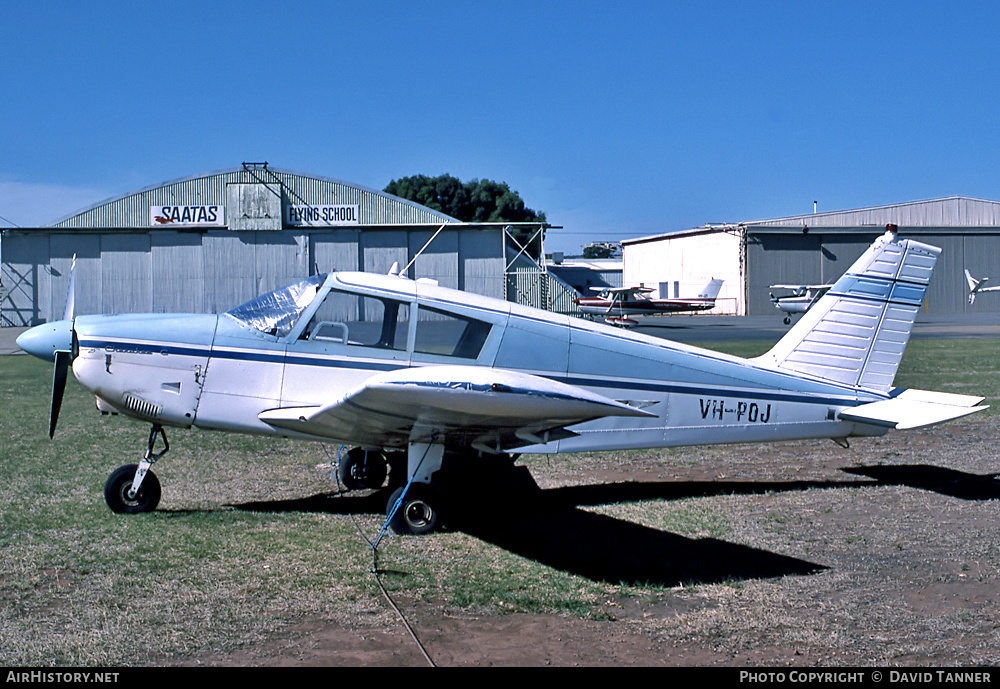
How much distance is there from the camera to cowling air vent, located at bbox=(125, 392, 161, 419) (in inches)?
258

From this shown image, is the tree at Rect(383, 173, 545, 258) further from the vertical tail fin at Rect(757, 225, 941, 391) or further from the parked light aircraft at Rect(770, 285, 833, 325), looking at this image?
the vertical tail fin at Rect(757, 225, 941, 391)

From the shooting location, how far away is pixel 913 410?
24.4 ft

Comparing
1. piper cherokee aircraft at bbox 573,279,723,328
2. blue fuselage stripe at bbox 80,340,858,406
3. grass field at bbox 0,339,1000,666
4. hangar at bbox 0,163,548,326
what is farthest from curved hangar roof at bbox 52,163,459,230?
blue fuselage stripe at bbox 80,340,858,406

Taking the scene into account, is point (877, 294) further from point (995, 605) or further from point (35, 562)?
point (35, 562)

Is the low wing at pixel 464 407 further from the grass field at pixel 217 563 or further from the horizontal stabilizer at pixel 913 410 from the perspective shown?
the horizontal stabilizer at pixel 913 410

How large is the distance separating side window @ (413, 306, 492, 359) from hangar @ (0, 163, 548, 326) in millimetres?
34232

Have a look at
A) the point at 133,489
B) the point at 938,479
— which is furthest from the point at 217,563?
the point at 938,479

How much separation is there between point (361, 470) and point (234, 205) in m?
36.6

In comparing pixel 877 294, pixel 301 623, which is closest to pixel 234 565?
pixel 301 623

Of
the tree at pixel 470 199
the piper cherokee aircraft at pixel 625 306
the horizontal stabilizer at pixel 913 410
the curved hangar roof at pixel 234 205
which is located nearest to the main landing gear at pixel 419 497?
the horizontal stabilizer at pixel 913 410

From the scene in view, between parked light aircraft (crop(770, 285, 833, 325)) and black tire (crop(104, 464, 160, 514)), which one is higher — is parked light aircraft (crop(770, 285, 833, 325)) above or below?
above

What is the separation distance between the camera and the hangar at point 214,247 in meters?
41.3

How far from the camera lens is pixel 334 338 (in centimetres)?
671
